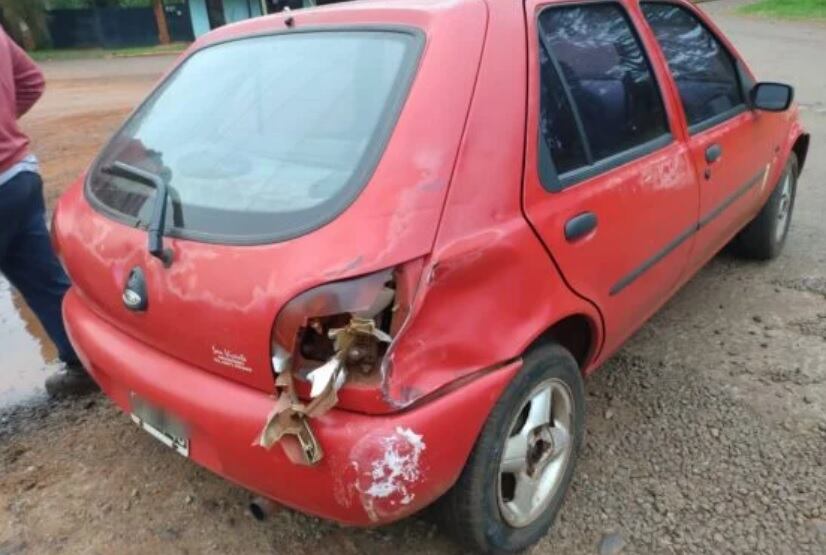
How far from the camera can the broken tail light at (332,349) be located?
1701 mm

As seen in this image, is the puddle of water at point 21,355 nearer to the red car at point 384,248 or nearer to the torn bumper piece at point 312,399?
the red car at point 384,248

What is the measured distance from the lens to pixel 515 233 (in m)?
1.97

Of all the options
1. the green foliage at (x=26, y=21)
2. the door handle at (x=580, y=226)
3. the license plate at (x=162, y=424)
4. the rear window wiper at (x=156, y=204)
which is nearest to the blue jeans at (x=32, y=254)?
the rear window wiper at (x=156, y=204)

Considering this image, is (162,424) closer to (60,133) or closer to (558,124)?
(558,124)

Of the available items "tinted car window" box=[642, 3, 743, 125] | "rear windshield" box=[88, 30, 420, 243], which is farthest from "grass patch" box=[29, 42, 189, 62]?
"rear windshield" box=[88, 30, 420, 243]

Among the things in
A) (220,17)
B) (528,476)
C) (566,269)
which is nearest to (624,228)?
(566,269)

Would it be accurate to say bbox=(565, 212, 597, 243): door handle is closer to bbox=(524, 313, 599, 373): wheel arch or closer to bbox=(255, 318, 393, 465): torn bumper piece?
bbox=(524, 313, 599, 373): wheel arch

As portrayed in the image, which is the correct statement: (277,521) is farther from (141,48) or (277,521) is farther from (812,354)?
(141,48)

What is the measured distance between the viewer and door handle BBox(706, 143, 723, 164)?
9.75 ft

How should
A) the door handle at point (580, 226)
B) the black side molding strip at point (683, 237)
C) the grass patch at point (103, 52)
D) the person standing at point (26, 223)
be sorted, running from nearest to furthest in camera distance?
the door handle at point (580, 226) → the black side molding strip at point (683, 237) → the person standing at point (26, 223) → the grass patch at point (103, 52)

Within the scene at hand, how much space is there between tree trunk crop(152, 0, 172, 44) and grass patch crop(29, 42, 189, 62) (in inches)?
28.0

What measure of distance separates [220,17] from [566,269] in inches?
1240

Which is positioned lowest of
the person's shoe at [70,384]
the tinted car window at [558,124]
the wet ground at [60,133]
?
the wet ground at [60,133]

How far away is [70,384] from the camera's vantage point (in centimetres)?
332
